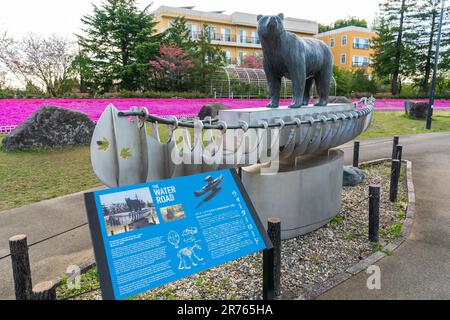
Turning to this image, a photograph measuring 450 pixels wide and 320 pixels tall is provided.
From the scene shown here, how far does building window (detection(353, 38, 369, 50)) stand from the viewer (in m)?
40.8

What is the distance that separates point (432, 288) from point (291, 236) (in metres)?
1.55

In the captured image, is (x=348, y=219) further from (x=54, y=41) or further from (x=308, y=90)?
(x=54, y=41)

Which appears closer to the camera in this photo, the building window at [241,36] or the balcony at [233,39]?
the balcony at [233,39]

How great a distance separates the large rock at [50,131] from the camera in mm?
9086

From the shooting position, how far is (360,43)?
41.1 meters

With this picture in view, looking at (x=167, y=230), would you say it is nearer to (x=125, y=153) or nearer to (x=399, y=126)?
(x=125, y=153)

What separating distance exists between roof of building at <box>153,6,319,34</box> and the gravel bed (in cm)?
3263

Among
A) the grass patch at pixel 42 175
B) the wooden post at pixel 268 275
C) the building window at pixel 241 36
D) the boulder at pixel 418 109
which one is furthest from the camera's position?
the building window at pixel 241 36

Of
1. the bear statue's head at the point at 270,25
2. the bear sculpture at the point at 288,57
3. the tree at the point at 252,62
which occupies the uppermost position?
the tree at the point at 252,62

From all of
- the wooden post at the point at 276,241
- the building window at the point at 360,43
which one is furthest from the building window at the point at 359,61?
the wooden post at the point at 276,241

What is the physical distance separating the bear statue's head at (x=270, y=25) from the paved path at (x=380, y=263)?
2.96m

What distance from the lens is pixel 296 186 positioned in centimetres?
400

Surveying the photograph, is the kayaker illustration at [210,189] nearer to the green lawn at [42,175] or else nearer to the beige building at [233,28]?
the green lawn at [42,175]
